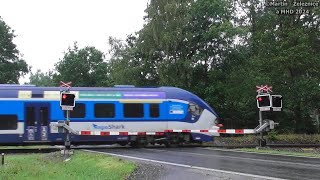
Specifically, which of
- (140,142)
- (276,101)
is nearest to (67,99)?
(140,142)

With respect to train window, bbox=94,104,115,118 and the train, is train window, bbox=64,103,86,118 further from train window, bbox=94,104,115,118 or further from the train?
train window, bbox=94,104,115,118

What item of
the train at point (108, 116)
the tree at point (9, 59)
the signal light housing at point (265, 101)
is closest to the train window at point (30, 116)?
the train at point (108, 116)

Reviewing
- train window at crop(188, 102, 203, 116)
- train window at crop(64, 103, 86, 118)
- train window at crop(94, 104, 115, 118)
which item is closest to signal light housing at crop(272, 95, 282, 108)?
train window at crop(188, 102, 203, 116)

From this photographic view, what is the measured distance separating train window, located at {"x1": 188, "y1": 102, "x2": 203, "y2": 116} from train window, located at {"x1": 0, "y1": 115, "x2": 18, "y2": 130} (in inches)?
399

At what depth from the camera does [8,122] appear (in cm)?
2573

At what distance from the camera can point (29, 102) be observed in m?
26.1

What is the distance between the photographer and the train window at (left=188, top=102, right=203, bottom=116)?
93.7 ft

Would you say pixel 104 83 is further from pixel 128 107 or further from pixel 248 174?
pixel 248 174

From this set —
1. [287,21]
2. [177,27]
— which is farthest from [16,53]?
[287,21]

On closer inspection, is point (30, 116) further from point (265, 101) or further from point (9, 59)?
point (9, 59)

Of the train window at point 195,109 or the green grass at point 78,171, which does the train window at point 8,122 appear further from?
the green grass at point 78,171

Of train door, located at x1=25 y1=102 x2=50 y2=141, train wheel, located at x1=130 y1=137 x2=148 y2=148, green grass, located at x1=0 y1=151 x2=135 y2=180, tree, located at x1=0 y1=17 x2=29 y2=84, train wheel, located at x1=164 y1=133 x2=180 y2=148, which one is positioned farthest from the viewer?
tree, located at x1=0 y1=17 x2=29 y2=84

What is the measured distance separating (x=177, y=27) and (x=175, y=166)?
87.2 ft

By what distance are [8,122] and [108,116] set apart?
5.56 meters
